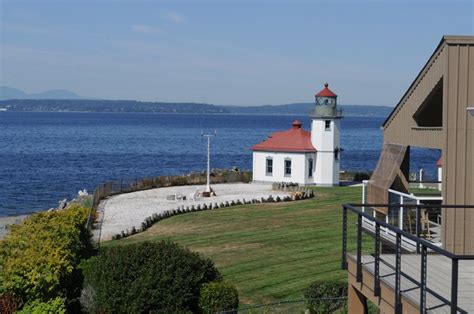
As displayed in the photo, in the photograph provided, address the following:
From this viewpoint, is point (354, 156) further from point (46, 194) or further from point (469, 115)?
point (469, 115)

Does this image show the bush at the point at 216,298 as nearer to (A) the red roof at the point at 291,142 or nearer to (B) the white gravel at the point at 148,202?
(B) the white gravel at the point at 148,202

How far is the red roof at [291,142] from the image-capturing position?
47.4 m

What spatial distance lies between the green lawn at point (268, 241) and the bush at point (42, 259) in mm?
4146

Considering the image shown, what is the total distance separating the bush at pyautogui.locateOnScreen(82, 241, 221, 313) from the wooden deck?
4.90 meters

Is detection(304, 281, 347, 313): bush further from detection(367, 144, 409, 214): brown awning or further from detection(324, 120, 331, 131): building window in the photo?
detection(324, 120, 331, 131): building window

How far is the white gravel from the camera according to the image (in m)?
31.5

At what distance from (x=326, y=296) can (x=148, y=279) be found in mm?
3893

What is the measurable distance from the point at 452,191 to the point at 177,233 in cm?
1691

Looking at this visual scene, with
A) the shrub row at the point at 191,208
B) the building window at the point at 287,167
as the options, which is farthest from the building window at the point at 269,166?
the shrub row at the point at 191,208

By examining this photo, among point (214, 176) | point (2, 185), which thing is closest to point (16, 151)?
point (2, 185)

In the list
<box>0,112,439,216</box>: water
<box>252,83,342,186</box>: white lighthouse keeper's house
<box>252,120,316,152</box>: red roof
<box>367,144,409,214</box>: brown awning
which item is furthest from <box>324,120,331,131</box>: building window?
<box>367,144,409,214</box>: brown awning

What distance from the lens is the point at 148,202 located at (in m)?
39.2

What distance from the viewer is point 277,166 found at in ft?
159

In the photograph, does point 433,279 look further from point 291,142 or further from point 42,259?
point 291,142
